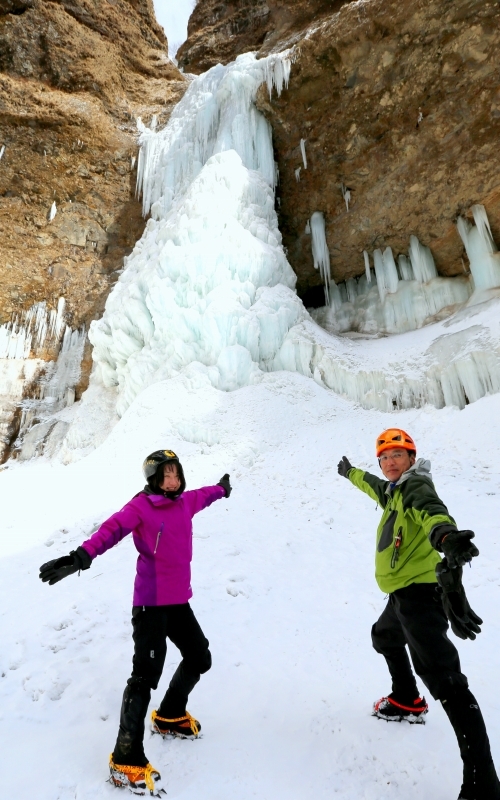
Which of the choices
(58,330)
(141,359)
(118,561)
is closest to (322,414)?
(141,359)

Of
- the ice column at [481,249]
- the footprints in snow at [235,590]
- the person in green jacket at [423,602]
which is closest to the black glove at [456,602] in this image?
the person in green jacket at [423,602]

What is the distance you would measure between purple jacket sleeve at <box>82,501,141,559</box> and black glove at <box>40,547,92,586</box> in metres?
0.05

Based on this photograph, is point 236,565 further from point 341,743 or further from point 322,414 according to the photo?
point 322,414

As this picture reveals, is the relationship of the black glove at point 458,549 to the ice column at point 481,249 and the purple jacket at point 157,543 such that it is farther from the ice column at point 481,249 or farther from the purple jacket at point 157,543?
the ice column at point 481,249

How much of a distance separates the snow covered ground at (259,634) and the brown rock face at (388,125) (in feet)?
30.5

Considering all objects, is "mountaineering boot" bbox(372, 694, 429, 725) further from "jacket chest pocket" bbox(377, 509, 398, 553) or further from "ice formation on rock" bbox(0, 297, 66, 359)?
"ice formation on rock" bbox(0, 297, 66, 359)

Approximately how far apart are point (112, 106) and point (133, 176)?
4.36 m

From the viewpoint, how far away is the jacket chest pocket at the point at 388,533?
9.49ft

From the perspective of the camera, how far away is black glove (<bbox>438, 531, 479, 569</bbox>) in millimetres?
2143

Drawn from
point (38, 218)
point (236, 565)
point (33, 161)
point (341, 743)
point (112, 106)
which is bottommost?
point (341, 743)

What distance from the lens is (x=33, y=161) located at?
69.2ft

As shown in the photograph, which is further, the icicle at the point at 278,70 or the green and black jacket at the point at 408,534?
the icicle at the point at 278,70

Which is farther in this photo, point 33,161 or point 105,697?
point 33,161

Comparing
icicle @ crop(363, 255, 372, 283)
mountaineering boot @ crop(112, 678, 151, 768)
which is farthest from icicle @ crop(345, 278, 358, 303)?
mountaineering boot @ crop(112, 678, 151, 768)
